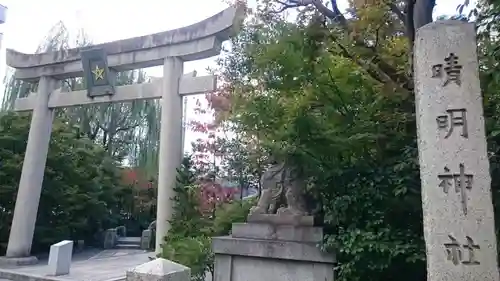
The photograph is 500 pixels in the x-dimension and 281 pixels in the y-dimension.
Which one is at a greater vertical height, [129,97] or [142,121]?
[142,121]

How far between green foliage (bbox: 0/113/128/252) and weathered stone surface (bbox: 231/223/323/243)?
8.91m

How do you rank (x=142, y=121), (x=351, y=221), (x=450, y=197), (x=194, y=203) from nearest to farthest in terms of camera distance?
(x=450, y=197) < (x=351, y=221) < (x=194, y=203) < (x=142, y=121)

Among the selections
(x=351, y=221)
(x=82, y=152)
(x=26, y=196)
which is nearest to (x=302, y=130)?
(x=351, y=221)

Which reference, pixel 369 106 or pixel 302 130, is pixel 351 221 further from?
pixel 369 106

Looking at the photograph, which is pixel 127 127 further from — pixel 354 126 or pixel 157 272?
pixel 157 272

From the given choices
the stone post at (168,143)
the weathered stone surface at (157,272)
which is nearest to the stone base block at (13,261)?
the stone post at (168,143)

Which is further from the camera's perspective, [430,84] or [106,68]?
[106,68]

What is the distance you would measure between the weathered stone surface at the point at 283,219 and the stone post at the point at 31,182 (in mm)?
7527

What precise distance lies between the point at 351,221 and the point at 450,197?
1736 millimetres

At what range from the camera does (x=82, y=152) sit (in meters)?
14.0

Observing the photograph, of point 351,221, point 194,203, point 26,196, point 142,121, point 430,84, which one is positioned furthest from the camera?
point 142,121

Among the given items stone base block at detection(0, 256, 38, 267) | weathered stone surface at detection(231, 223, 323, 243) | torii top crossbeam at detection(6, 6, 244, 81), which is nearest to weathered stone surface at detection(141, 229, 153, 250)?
stone base block at detection(0, 256, 38, 267)

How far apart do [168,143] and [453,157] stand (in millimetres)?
6246

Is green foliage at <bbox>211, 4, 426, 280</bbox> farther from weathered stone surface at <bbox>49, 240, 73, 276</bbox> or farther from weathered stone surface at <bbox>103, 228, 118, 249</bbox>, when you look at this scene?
weathered stone surface at <bbox>103, 228, 118, 249</bbox>
